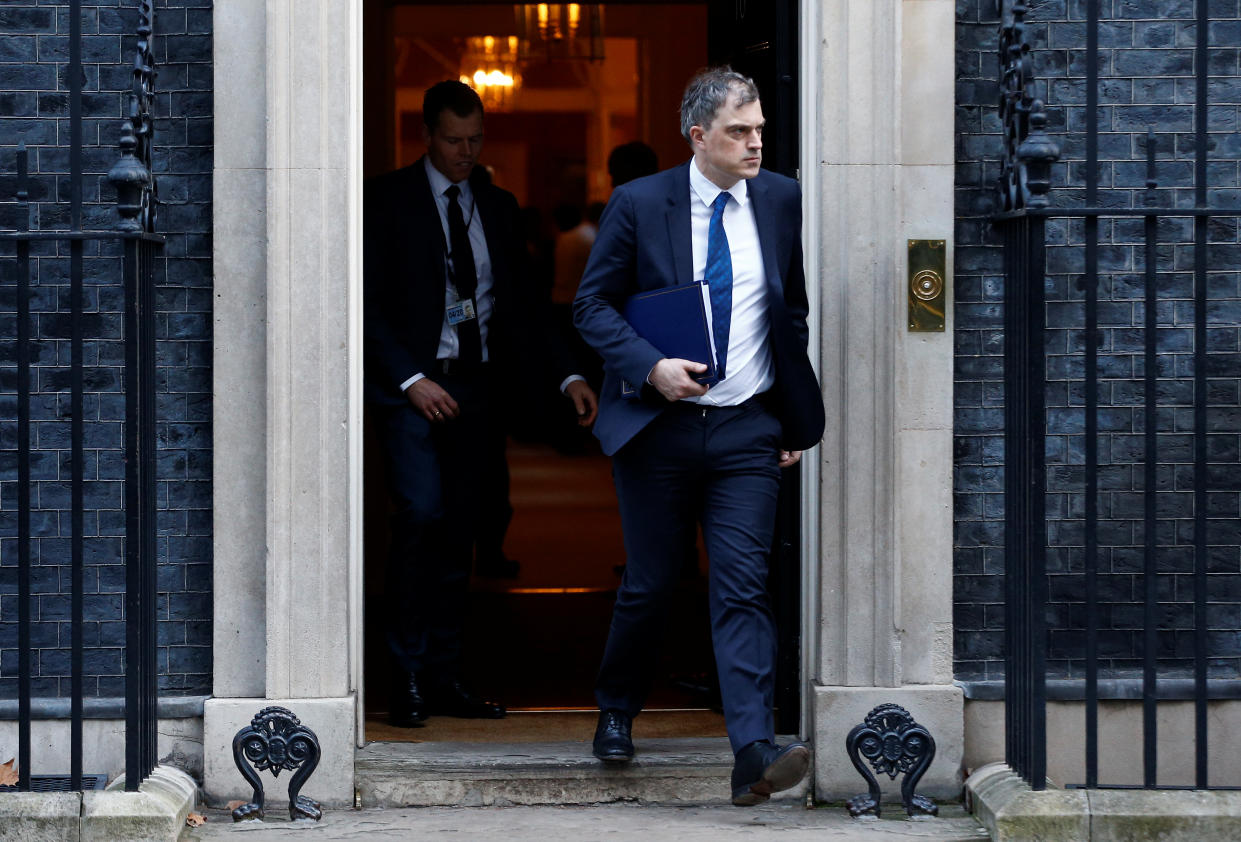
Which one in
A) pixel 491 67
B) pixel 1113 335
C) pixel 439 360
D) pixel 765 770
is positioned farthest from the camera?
pixel 491 67

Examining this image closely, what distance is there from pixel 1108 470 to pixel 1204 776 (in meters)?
1.00

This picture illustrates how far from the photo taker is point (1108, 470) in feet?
17.1

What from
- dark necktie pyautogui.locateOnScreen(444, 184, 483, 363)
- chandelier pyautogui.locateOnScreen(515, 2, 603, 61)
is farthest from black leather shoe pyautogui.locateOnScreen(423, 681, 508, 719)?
chandelier pyautogui.locateOnScreen(515, 2, 603, 61)

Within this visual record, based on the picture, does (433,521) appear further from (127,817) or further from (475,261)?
(127,817)

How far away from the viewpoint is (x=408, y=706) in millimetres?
5703

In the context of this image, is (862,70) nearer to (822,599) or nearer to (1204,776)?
(822,599)

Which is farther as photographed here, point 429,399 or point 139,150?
point 429,399

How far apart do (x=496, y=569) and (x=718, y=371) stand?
4539 mm

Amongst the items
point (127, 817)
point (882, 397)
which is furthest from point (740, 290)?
point (127, 817)

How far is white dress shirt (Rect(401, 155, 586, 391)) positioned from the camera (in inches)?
234

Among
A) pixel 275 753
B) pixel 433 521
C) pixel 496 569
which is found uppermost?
pixel 433 521

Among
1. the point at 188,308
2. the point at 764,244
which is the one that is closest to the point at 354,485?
the point at 188,308

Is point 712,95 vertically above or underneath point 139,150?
above

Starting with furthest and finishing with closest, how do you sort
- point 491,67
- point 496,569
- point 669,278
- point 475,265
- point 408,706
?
point 491,67, point 496,569, point 475,265, point 408,706, point 669,278
